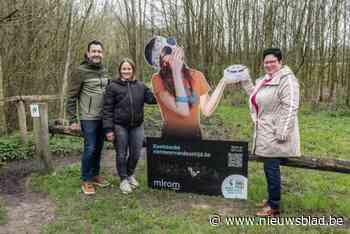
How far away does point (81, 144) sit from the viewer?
318 inches

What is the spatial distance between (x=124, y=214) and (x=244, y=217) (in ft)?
4.33

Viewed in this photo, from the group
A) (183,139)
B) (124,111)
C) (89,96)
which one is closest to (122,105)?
(124,111)

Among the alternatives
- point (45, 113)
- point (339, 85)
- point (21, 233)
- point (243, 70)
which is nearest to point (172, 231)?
point (21, 233)

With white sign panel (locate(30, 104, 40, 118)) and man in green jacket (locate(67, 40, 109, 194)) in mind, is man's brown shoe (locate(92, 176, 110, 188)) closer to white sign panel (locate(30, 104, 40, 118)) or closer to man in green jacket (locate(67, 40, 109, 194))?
man in green jacket (locate(67, 40, 109, 194))

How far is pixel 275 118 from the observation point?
13.3ft

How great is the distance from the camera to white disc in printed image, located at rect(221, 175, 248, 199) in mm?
4793

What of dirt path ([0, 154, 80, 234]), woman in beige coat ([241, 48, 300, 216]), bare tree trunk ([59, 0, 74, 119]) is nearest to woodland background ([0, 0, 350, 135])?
bare tree trunk ([59, 0, 74, 119])

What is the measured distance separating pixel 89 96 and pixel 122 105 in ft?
1.60

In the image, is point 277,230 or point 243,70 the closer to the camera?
point 277,230

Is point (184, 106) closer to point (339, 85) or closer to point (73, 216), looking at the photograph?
point (73, 216)

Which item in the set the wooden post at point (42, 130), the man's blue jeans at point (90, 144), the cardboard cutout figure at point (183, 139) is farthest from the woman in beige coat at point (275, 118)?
the wooden post at point (42, 130)

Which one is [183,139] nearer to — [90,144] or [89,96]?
[90,144]

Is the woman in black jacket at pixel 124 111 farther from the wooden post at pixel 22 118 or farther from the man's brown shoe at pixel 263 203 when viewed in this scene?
the wooden post at pixel 22 118

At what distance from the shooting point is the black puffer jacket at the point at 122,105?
15.7ft
